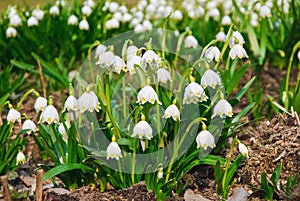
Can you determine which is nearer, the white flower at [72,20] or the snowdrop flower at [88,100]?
the snowdrop flower at [88,100]

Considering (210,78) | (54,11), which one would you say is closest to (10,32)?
(54,11)

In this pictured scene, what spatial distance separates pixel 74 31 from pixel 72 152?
2401mm

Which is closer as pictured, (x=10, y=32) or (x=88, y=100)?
(x=88, y=100)

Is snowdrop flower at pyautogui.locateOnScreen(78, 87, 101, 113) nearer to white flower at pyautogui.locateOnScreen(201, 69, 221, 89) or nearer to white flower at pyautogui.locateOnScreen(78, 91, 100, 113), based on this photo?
white flower at pyautogui.locateOnScreen(78, 91, 100, 113)

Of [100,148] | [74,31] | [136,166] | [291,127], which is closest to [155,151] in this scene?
[136,166]

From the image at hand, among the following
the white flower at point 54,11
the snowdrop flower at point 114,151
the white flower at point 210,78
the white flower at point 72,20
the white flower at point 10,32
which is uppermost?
the white flower at point 54,11

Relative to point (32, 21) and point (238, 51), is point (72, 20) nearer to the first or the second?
point (32, 21)

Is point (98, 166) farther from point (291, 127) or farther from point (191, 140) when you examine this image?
point (291, 127)

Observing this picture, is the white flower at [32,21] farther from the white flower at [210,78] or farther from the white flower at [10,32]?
the white flower at [210,78]

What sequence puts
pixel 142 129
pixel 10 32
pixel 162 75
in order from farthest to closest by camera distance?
pixel 10 32, pixel 162 75, pixel 142 129

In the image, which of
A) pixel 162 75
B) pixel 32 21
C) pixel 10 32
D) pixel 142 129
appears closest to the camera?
pixel 142 129

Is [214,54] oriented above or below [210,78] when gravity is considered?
above

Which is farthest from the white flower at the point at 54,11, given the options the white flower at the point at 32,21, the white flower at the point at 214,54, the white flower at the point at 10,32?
the white flower at the point at 214,54

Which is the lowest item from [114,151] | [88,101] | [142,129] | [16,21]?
[114,151]
